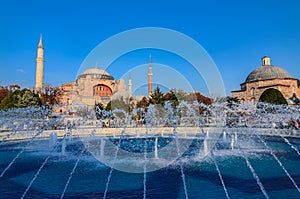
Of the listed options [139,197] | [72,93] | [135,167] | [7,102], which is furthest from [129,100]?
[139,197]

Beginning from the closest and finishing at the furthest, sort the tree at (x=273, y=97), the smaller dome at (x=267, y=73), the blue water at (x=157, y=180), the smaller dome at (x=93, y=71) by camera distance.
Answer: the blue water at (x=157, y=180), the tree at (x=273, y=97), the smaller dome at (x=267, y=73), the smaller dome at (x=93, y=71)

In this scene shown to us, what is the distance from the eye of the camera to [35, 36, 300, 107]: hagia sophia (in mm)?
35125

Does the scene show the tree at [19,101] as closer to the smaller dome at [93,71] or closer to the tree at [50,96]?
the tree at [50,96]

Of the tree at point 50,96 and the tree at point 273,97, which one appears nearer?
the tree at point 273,97

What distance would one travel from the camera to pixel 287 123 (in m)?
16.2

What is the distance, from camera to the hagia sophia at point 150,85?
35125 millimetres

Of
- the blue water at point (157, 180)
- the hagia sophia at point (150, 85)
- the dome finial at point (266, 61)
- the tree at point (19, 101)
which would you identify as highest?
the dome finial at point (266, 61)

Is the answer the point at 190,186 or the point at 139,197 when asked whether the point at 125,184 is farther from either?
the point at 190,186

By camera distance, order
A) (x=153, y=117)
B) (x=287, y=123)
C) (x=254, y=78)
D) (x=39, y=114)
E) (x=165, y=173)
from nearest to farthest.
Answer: (x=165, y=173) < (x=287, y=123) < (x=39, y=114) < (x=153, y=117) < (x=254, y=78)

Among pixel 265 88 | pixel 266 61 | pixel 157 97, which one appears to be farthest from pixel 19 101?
pixel 266 61

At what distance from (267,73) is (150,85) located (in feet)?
54.5

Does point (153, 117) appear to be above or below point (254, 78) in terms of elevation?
below

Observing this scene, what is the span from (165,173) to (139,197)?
5.12 ft

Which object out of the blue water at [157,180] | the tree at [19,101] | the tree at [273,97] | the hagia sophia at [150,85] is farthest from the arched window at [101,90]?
the blue water at [157,180]
